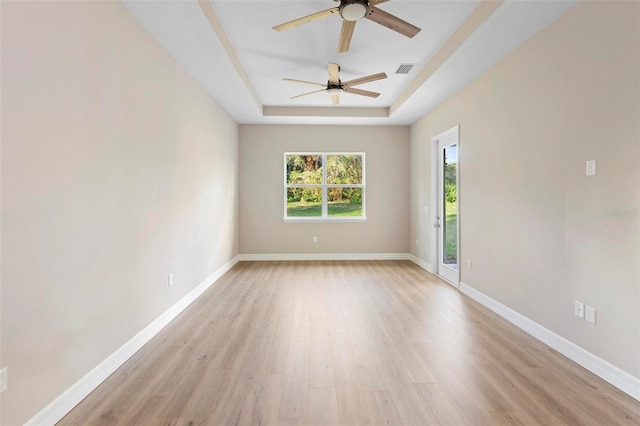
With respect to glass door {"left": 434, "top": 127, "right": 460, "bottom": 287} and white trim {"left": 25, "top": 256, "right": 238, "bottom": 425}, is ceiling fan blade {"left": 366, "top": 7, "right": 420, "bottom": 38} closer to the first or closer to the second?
glass door {"left": 434, "top": 127, "right": 460, "bottom": 287}

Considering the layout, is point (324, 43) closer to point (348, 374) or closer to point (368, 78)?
point (368, 78)

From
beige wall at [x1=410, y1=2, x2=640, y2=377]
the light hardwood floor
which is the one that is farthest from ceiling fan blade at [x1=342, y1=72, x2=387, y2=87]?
the light hardwood floor

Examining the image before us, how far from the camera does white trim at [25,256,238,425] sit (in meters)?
1.65

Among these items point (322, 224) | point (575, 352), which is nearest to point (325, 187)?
point (322, 224)

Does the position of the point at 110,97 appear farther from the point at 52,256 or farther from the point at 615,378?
the point at 615,378

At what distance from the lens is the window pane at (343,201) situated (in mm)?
6422

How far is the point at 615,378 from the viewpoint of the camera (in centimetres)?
200

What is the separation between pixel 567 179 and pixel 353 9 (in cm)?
210

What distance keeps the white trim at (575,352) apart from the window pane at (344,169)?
3.61m

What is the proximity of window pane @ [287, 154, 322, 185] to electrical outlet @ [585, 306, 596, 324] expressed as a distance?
189 inches

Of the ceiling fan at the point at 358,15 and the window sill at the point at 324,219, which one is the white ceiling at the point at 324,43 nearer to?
the ceiling fan at the point at 358,15

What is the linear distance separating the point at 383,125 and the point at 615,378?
5124 millimetres

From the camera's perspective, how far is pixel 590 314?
7.26ft

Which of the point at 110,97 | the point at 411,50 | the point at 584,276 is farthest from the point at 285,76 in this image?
the point at 584,276
